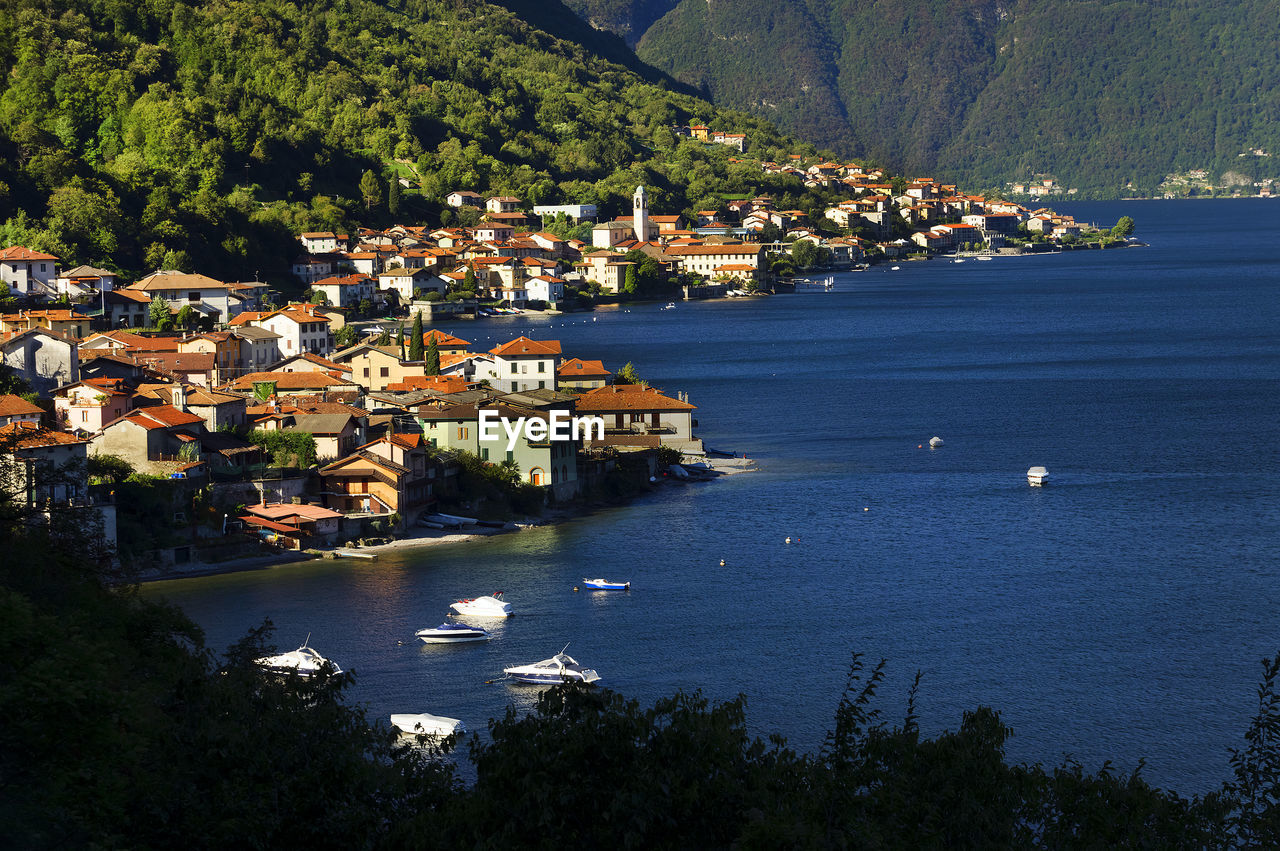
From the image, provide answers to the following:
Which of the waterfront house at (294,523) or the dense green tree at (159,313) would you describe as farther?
the dense green tree at (159,313)

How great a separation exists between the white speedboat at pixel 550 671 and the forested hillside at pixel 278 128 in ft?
123

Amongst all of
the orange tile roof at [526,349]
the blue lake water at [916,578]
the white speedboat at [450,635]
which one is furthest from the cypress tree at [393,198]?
the white speedboat at [450,635]

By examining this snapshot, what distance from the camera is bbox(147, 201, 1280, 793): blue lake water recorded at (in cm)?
1367

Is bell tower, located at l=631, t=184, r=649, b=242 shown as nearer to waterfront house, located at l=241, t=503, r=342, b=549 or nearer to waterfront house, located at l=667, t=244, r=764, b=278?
waterfront house, located at l=667, t=244, r=764, b=278

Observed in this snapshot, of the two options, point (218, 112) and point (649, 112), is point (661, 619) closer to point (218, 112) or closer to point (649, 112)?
point (218, 112)

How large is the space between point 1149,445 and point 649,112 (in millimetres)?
83759

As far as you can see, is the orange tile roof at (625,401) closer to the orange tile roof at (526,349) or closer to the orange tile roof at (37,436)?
the orange tile roof at (526,349)

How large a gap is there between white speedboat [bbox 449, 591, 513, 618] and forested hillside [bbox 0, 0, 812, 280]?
35.1 m

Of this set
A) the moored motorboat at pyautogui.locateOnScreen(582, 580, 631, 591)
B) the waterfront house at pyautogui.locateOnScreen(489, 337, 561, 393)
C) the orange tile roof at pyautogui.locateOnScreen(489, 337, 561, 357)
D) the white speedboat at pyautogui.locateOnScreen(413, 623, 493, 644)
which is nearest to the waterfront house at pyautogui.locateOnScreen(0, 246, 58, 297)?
the orange tile roof at pyautogui.locateOnScreen(489, 337, 561, 357)

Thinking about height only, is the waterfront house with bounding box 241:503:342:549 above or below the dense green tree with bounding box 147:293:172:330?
below

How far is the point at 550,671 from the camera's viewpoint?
13906mm

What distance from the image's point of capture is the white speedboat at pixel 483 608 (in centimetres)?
1611

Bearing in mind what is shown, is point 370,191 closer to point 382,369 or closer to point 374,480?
point 382,369

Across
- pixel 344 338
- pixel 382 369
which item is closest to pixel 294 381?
pixel 382 369
